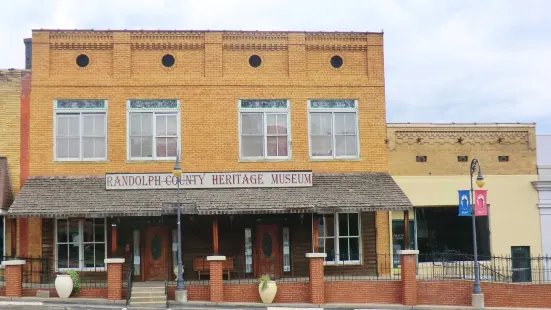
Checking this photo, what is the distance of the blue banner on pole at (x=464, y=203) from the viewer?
2317 cm

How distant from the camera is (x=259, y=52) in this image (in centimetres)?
2566

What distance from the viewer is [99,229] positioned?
2444 centimetres

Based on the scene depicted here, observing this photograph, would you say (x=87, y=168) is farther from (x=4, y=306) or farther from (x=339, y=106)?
(x=339, y=106)

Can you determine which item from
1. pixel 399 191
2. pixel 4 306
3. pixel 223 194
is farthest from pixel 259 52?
pixel 4 306

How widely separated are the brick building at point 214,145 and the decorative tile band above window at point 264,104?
36 mm

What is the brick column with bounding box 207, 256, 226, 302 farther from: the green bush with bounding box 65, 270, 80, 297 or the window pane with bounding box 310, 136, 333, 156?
the window pane with bounding box 310, 136, 333, 156

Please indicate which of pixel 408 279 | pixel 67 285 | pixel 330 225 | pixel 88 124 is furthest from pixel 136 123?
pixel 408 279

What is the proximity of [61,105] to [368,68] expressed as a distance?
11130 mm

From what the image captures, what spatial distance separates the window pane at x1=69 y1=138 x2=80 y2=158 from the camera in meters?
24.7

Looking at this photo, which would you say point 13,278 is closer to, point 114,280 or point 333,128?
point 114,280

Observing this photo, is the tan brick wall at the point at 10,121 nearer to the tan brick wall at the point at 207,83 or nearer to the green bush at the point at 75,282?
the tan brick wall at the point at 207,83

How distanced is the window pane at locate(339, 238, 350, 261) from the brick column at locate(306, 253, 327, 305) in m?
2.88

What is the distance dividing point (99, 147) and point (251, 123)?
17.9ft

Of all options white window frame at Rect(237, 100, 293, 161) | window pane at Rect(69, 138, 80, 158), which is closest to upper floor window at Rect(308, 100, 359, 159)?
white window frame at Rect(237, 100, 293, 161)
